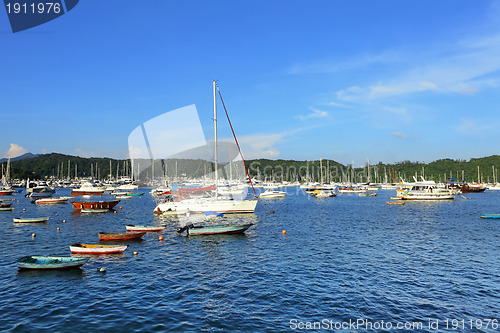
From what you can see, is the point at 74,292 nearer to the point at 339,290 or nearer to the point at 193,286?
the point at 193,286

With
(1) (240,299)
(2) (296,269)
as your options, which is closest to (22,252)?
(1) (240,299)

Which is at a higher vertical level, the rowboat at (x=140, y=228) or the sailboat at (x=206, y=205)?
the sailboat at (x=206, y=205)

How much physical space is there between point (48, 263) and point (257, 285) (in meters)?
16.6

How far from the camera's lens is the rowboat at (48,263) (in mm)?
24516

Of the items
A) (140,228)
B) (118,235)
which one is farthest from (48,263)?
(140,228)

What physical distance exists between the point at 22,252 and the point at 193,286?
70.1 ft

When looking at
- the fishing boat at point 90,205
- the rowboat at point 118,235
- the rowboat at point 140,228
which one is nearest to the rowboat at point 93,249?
the rowboat at point 118,235

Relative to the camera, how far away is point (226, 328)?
15781mm

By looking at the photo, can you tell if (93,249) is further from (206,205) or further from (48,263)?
(206,205)

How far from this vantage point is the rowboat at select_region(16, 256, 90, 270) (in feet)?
80.4

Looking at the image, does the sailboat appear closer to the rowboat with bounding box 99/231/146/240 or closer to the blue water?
the blue water

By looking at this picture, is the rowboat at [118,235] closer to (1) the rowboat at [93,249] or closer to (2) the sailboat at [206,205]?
(1) the rowboat at [93,249]

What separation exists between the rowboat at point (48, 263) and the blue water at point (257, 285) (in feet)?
1.84

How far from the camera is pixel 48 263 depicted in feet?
80.8
